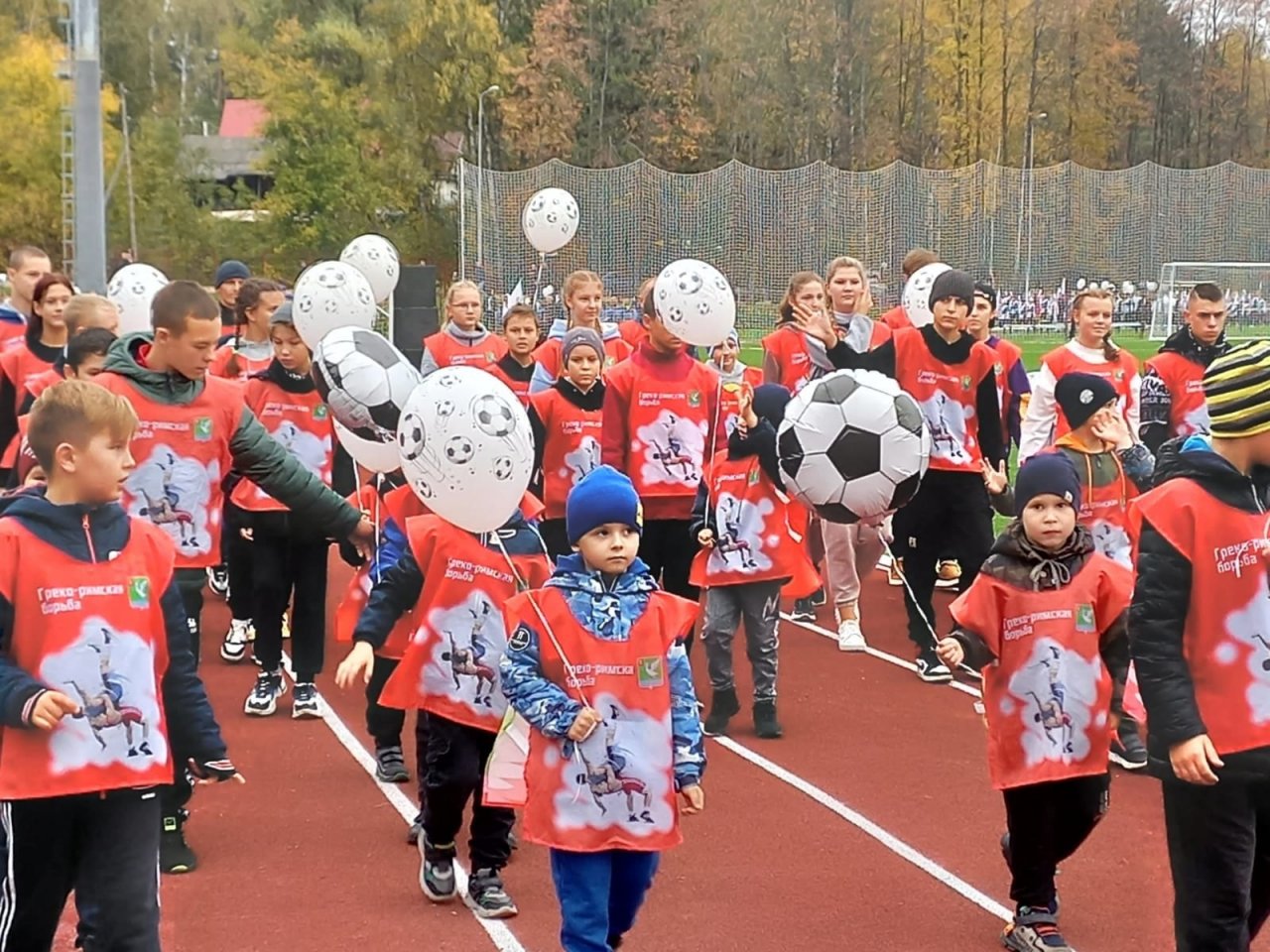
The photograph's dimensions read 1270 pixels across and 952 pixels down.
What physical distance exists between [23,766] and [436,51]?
140 ft

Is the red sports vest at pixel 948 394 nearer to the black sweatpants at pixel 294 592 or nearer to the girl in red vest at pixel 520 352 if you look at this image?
the girl in red vest at pixel 520 352

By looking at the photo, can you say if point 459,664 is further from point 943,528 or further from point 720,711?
point 943,528

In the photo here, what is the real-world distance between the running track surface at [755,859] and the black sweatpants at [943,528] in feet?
2.79

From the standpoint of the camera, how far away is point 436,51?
44281 millimetres

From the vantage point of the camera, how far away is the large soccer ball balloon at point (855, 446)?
584 cm

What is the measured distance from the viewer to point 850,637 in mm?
9336

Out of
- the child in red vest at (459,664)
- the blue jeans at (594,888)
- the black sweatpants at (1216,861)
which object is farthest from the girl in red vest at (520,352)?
the black sweatpants at (1216,861)

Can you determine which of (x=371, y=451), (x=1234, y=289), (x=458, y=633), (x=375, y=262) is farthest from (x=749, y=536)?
(x=1234, y=289)

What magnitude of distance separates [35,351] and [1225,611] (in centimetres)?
584

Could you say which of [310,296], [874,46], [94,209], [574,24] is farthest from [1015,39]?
[310,296]

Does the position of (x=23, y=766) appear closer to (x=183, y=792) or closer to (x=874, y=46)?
(x=183, y=792)

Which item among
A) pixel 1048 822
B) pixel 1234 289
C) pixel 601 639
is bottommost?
pixel 1048 822

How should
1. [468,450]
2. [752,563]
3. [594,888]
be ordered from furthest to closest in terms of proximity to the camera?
1. [752,563]
2. [468,450]
3. [594,888]

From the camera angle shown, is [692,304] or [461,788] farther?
[692,304]
